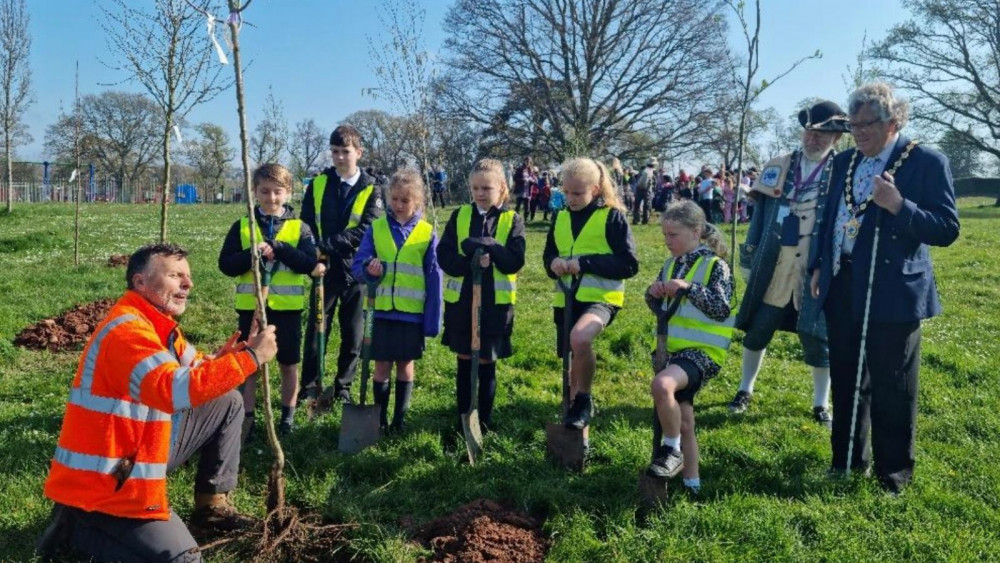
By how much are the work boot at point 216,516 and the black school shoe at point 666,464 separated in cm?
220

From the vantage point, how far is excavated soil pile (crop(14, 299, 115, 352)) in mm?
7406

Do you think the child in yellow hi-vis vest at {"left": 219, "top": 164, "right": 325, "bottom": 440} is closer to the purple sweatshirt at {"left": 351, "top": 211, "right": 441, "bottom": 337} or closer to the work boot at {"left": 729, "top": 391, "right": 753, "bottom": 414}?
the purple sweatshirt at {"left": 351, "top": 211, "right": 441, "bottom": 337}

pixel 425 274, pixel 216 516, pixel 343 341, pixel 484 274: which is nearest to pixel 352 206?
pixel 425 274

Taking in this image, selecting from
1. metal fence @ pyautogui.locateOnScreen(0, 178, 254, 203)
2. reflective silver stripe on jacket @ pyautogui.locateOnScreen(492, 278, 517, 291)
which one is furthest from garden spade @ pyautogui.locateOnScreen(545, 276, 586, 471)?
metal fence @ pyautogui.locateOnScreen(0, 178, 254, 203)

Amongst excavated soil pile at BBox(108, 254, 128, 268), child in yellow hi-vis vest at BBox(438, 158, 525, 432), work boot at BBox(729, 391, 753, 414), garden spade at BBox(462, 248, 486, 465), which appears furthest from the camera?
excavated soil pile at BBox(108, 254, 128, 268)

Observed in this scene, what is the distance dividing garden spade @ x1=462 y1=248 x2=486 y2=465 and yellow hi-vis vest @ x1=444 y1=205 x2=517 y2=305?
0.13 metres

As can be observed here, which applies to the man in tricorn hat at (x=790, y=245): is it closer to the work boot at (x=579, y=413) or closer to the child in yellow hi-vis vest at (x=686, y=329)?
the child in yellow hi-vis vest at (x=686, y=329)

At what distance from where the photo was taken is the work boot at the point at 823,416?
17.8 feet

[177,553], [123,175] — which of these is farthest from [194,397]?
[123,175]

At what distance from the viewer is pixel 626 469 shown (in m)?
4.45

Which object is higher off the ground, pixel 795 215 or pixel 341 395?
pixel 795 215

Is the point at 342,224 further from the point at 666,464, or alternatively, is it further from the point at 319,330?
the point at 666,464

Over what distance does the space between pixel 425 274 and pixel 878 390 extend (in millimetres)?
3071

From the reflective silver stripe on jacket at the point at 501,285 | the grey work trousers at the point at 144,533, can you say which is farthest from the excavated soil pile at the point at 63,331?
the reflective silver stripe on jacket at the point at 501,285
